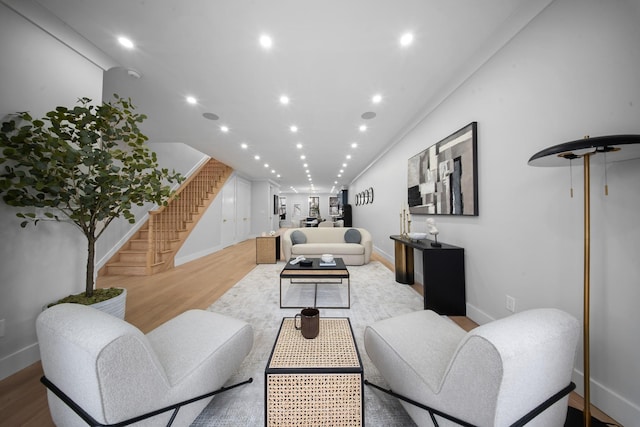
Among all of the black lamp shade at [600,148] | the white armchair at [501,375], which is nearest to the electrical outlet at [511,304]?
the white armchair at [501,375]

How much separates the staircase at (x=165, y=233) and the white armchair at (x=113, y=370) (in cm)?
337

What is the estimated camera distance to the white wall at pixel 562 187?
125 cm

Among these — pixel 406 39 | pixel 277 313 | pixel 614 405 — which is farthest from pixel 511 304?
pixel 406 39

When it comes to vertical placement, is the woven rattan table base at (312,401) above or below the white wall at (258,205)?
below

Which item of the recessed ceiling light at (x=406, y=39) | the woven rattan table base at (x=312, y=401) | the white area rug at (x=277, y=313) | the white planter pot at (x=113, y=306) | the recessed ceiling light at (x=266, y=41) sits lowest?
the white area rug at (x=277, y=313)

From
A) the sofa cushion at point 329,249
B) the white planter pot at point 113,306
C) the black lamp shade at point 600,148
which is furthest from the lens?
the sofa cushion at point 329,249

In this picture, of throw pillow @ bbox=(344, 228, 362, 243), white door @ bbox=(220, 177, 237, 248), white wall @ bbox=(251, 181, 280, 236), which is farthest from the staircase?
throw pillow @ bbox=(344, 228, 362, 243)

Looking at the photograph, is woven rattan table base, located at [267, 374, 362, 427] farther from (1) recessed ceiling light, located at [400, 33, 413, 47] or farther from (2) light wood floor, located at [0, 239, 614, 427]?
(1) recessed ceiling light, located at [400, 33, 413, 47]

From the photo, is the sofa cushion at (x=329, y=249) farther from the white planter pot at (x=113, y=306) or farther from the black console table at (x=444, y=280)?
the white planter pot at (x=113, y=306)

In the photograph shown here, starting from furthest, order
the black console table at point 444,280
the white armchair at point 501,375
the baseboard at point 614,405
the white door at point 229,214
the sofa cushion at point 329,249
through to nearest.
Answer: the white door at point 229,214 → the sofa cushion at point 329,249 → the black console table at point 444,280 → the baseboard at point 614,405 → the white armchair at point 501,375

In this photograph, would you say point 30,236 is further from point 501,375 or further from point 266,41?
point 501,375

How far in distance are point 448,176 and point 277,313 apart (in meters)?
2.73

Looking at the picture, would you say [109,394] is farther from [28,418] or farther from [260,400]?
[28,418]

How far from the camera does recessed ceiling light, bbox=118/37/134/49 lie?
1.99 meters
